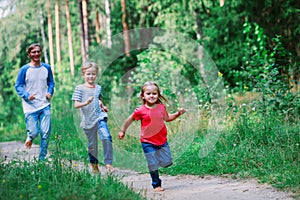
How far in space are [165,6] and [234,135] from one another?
58.5ft

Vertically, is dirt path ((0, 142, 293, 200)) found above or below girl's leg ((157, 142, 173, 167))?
below

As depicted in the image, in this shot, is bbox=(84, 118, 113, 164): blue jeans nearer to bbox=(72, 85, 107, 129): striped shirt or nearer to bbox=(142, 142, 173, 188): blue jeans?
bbox=(72, 85, 107, 129): striped shirt

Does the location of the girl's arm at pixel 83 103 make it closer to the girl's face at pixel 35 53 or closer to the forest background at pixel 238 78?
the forest background at pixel 238 78

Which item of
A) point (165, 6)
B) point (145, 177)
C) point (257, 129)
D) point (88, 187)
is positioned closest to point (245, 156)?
point (257, 129)

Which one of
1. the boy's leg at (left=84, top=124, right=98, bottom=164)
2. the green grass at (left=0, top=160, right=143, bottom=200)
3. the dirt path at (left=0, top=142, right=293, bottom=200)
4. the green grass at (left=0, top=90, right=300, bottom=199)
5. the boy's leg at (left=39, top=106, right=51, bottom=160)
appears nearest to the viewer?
the green grass at (left=0, top=160, right=143, bottom=200)

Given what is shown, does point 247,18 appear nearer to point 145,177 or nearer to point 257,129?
point 257,129

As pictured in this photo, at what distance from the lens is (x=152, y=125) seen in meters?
5.67

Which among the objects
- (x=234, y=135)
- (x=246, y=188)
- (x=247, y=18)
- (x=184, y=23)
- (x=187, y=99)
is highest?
(x=184, y=23)

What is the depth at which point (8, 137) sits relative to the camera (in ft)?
45.1

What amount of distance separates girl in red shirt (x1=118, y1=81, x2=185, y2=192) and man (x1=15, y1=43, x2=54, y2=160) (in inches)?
86.7

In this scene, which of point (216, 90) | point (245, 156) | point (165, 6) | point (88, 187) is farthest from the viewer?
point (165, 6)

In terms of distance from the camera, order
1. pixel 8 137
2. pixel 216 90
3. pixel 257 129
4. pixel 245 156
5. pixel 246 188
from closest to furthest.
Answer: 1. pixel 246 188
2. pixel 245 156
3. pixel 257 129
4. pixel 216 90
5. pixel 8 137

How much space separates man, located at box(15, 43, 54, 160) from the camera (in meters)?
7.43

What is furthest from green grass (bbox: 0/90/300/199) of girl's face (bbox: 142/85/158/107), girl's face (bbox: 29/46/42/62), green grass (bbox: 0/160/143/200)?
girl's face (bbox: 29/46/42/62)
